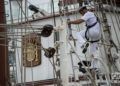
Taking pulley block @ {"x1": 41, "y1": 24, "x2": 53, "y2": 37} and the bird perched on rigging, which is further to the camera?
the bird perched on rigging

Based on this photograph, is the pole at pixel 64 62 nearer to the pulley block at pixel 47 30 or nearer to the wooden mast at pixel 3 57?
the pulley block at pixel 47 30

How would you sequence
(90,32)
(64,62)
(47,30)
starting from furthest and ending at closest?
1. (90,32)
2. (64,62)
3. (47,30)

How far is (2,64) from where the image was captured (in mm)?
5551

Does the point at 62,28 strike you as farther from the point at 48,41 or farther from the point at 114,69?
the point at 48,41

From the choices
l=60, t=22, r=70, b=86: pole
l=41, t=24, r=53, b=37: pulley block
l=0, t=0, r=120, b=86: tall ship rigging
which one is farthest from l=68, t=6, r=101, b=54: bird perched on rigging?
l=41, t=24, r=53, b=37: pulley block

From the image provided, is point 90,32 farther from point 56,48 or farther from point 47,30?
point 47,30

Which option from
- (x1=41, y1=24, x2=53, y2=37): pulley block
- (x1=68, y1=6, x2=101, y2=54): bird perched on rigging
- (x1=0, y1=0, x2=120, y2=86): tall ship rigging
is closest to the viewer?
(x1=41, y1=24, x2=53, y2=37): pulley block

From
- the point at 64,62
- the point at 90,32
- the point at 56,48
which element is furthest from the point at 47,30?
the point at 90,32

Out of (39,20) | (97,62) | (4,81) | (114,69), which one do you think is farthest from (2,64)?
(39,20)

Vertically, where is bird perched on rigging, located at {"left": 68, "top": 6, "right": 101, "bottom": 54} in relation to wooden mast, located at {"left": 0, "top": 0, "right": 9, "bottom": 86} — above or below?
above

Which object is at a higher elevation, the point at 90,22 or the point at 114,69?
the point at 90,22

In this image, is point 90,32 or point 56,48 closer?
point 56,48

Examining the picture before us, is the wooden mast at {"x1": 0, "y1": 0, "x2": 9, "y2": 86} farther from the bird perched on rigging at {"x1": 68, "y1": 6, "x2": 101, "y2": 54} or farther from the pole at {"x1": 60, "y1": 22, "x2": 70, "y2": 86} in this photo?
the bird perched on rigging at {"x1": 68, "y1": 6, "x2": 101, "y2": 54}

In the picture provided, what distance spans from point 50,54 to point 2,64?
626mm
